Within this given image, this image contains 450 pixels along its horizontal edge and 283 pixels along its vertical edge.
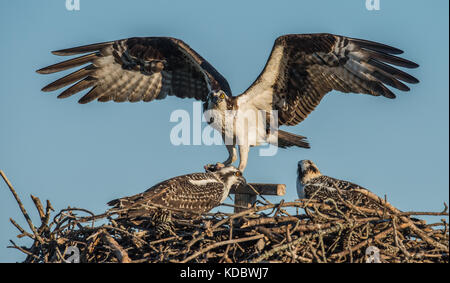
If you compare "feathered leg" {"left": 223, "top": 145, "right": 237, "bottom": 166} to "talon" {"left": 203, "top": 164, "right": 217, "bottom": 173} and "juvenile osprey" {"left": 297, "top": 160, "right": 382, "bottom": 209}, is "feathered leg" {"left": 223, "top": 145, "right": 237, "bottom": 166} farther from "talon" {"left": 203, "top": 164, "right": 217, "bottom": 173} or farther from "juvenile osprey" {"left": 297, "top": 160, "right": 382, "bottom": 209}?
"juvenile osprey" {"left": 297, "top": 160, "right": 382, "bottom": 209}

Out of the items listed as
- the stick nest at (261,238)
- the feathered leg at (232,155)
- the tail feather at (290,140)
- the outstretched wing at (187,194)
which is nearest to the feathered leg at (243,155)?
the feathered leg at (232,155)

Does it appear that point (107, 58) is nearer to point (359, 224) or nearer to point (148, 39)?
point (148, 39)

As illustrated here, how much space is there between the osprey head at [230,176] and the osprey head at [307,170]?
714mm

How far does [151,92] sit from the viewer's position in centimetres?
898

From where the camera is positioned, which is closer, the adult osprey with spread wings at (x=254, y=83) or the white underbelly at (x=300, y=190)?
the white underbelly at (x=300, y=190)

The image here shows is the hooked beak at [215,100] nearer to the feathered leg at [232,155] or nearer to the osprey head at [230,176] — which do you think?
the feathered leg at [232,155]

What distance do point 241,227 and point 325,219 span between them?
730mm

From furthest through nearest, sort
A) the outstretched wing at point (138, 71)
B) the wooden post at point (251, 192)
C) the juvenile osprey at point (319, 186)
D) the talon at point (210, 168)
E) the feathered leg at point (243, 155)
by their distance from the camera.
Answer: the outstretched wing at point (138, 71) < the feathered leg at point (243, 155) < the talon at point (210, 168) < the wooden post at point (251, 192) < the juvenile osprey at point (319, 186)

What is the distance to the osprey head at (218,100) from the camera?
302 inches

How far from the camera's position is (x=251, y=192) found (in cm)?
688

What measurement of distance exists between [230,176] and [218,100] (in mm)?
1213

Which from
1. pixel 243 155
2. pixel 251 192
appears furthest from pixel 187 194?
pixel 243 155

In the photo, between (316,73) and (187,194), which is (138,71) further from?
(187,194)
